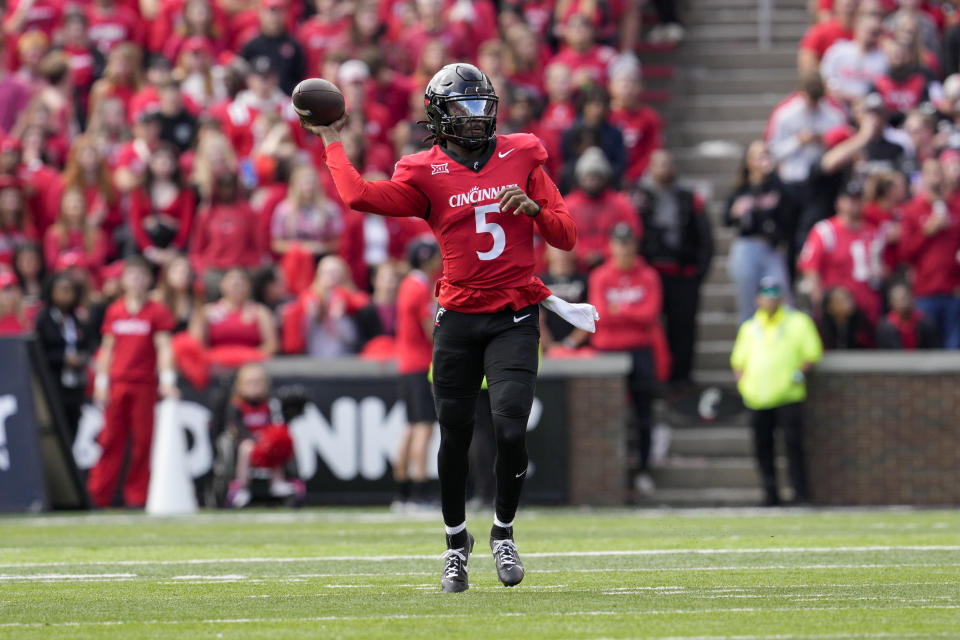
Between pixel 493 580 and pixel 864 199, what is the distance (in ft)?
29.0

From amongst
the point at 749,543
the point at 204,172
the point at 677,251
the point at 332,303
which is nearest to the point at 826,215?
the point at 677,251

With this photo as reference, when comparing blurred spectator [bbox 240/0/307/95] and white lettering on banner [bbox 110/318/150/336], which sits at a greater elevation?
blurred spectator [bbox 240/0/307/95]

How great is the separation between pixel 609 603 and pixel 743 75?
14589 mm

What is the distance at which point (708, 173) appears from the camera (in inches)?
762

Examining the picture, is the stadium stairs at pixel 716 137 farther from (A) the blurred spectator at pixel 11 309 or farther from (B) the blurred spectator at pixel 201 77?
(A) the blurred spectator at pixel 11 309

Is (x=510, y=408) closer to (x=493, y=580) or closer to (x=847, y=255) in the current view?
(x=493, y=580)

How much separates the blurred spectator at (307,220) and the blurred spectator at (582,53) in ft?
11.4

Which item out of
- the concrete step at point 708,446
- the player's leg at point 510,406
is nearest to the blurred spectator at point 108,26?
the concrete step at point 708,446

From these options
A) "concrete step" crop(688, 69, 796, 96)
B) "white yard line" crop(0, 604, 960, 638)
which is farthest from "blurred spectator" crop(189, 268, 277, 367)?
"white yard line" crop(0, 604, 960, 638)

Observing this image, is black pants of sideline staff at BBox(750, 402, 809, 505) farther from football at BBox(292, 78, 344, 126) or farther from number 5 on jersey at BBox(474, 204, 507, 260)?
football at BBox(292, 78, 344, 126)

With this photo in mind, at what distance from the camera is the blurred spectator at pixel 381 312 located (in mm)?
15539

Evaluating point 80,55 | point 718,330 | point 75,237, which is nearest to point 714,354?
point 718,330

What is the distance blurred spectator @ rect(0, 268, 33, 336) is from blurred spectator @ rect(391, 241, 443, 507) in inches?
135

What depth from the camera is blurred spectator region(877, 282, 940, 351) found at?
1537 cm
